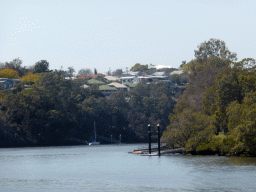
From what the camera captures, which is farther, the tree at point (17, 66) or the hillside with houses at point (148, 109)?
the tree at point (17, 66)

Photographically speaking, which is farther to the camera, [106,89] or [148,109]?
[106,89]

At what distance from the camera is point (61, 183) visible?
37906 mm

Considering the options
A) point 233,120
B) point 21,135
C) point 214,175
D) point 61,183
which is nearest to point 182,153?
point 233,120

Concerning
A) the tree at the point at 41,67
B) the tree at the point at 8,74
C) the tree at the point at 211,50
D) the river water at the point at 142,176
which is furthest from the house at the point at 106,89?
the river water at the point at 142,176

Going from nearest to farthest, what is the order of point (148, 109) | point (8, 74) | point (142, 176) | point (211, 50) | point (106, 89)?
point (142, 176)
point (211, 50)
point (148, 109)
point (8, 74)
point (106, 89)

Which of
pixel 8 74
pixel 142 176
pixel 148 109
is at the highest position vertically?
pixel 8 74

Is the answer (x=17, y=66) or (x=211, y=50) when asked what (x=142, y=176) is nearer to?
(x=211, y=50)

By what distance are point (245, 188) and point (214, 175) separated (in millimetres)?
7274

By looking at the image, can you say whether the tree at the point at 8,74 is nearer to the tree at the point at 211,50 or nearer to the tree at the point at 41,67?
the tree at the point at 41,67

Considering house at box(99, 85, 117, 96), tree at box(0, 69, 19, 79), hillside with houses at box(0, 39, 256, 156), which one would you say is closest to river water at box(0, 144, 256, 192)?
hillside with houses at box(0, 39, 256, 156)

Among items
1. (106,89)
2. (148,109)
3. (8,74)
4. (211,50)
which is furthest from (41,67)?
(211,50)

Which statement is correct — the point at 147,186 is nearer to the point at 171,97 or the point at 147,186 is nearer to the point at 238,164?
the point at 238,164

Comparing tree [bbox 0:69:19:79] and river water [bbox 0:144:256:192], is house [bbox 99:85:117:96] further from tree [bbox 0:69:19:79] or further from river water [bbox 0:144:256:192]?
river water [bbox 0:144:256:192]

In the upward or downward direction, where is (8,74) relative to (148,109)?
upward
